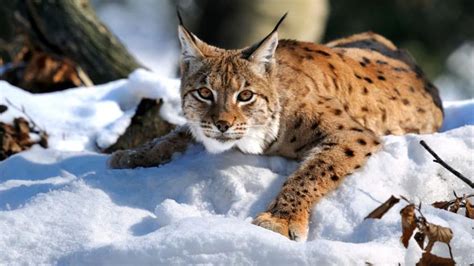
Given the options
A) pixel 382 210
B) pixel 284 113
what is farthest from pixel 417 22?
pixel 382 210

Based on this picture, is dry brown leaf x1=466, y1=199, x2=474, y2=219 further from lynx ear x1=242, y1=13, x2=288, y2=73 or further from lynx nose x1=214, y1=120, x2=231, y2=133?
lynx ear x1=242, y1=13, x2=288, y2=73

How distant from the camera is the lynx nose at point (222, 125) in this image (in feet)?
16.9

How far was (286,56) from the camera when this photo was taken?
5738mm

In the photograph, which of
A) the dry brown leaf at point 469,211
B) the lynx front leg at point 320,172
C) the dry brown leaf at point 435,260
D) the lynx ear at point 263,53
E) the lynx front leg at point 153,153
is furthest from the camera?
the lynx front leg at point 153,153

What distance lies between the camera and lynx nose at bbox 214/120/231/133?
16.9 feet

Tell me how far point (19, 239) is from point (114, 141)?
6.88ft

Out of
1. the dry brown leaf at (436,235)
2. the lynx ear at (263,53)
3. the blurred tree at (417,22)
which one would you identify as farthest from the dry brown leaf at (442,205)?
the blurred tree at (417,22)

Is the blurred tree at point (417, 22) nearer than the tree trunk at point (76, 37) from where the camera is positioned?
No

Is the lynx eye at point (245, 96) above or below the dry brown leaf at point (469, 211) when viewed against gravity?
below

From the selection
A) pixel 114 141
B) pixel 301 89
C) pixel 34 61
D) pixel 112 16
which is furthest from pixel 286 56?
pixel 112 16

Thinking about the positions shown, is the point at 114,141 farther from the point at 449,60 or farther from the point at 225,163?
the point at 449,60

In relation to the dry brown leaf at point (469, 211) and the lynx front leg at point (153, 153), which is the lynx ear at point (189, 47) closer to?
the lynx front leg at point (153, 153)

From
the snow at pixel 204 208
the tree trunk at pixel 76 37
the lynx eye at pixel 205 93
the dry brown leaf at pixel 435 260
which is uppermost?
the dry brown leaf at pixel 435 260

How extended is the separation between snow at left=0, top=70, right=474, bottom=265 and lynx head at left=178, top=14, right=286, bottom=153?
12 cm
